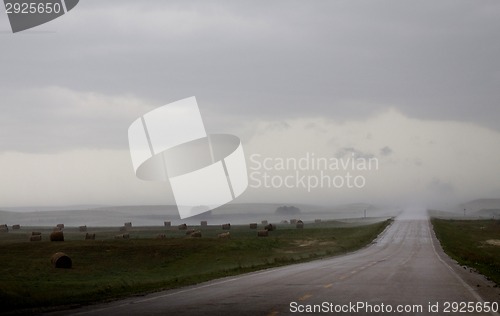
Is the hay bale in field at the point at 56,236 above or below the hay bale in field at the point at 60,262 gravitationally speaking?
above

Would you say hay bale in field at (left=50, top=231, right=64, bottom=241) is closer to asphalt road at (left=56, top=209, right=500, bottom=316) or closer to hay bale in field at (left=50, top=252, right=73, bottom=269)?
hay bale in field at (left=50, top=252, right=73, bottom=269)

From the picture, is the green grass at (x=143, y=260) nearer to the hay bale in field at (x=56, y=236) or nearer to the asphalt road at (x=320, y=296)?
the hay bale in field at (x=56, y=236)

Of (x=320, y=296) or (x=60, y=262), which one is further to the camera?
(x=60, y=262)

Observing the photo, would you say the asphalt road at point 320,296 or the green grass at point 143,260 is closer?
the asphalt road at point 320,296

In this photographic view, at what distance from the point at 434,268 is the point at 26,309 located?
75.1 ft

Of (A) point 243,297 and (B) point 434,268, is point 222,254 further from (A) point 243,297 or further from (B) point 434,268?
(A) point 243,297

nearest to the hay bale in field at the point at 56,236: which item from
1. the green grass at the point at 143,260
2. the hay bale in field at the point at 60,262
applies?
the green grass at the point at 143,260

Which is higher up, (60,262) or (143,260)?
(60,262)

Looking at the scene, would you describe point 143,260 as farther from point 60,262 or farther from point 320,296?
point 320,296

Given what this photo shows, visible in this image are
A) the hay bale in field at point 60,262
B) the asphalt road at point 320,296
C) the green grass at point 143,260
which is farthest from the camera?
the hay bale in field at point 60,262

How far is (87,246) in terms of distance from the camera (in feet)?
200

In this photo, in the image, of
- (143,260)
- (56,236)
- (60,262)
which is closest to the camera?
(60,262)

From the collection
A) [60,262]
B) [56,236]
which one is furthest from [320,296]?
[56,236]

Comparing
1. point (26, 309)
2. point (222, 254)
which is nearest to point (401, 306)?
point (26, 309)
